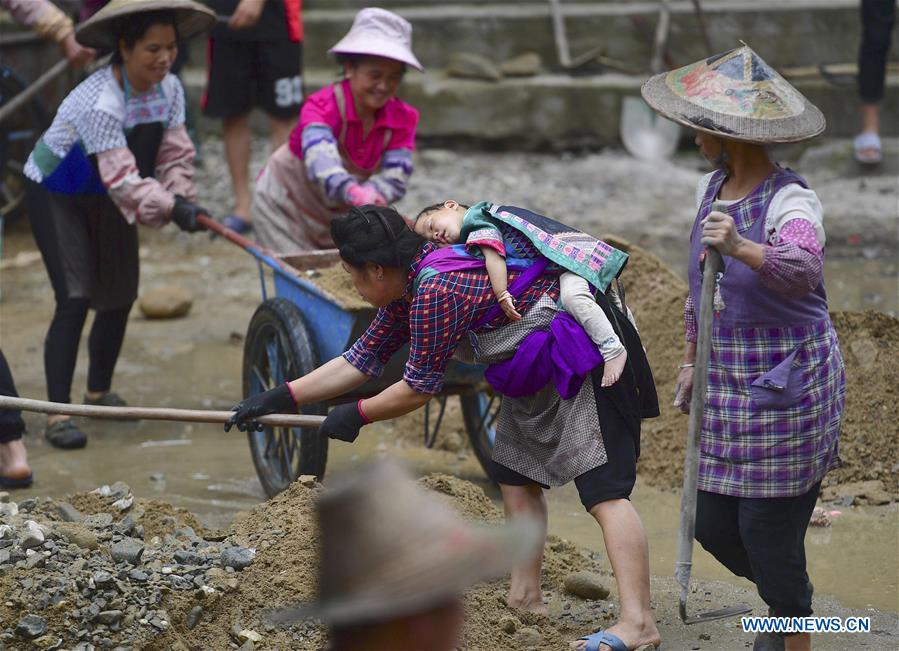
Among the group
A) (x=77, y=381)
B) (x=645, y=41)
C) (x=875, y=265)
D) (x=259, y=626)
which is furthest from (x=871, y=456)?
(x=645, y=41)

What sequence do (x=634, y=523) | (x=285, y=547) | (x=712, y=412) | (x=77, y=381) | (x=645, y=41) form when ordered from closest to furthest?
(x=712, y=412)
(x=634, y=523)
(x=285, y=547)
(x=77, y=381)
(x=645, y=41)

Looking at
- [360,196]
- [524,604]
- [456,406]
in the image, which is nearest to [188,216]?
[360,196]

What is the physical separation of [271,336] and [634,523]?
1.98 metres

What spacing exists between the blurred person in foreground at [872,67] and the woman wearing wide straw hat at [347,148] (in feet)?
14.4

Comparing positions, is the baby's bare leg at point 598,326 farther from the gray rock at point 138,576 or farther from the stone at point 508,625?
the gray rock at point 138,576

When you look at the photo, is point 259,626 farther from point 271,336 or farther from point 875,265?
point 875,265

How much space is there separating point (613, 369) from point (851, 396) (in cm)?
203

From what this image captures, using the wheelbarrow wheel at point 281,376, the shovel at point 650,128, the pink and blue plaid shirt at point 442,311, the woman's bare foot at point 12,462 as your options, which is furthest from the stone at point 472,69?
the pink and blue plaid shirt at point 442,311

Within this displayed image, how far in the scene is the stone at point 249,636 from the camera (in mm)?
3668

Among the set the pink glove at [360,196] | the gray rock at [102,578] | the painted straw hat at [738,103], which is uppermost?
the painted straw hat at [738,103]

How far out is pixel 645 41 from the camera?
1066 centimetres

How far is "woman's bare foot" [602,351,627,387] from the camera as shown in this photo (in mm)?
3625

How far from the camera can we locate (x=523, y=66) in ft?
34.9

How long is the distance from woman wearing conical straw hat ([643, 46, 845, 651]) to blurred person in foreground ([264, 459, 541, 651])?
1.63m
